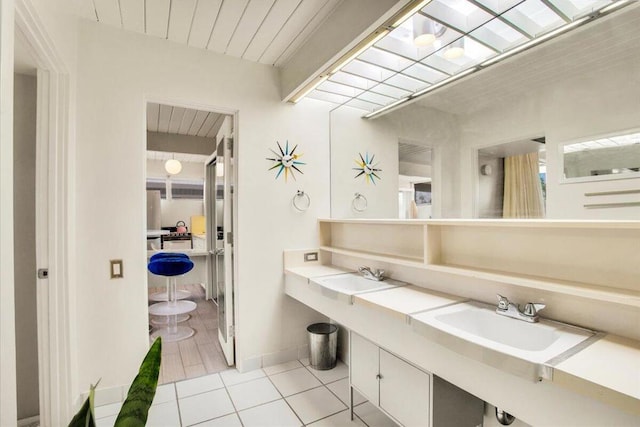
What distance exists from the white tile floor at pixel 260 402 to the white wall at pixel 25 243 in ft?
1.49

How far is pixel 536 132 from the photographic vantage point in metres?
1.56

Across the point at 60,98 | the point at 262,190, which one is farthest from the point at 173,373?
the point at 60,98

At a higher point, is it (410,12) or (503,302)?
(410,12)

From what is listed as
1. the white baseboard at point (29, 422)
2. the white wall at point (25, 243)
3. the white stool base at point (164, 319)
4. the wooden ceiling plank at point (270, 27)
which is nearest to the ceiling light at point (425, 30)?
the wooden ceiling plank at point (270, 27)

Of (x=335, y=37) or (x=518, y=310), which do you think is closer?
(x=518, y=310)

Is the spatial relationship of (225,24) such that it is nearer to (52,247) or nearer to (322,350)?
(52,247)

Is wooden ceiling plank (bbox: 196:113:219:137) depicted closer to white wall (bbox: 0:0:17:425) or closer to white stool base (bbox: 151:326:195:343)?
white stool base (bbox: 151:326:195:343)

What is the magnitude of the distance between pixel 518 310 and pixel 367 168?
1.60 m

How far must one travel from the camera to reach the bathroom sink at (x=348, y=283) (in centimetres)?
199

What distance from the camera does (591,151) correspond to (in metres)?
1.36

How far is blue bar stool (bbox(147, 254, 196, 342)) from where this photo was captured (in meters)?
3.38

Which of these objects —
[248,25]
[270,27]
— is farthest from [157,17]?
[270,27]

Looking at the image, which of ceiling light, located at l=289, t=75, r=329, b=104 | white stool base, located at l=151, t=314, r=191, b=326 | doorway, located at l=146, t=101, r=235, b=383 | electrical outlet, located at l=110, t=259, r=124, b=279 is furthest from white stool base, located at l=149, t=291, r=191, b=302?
ceiling light, located at l=289, t=75, r=329, b=104

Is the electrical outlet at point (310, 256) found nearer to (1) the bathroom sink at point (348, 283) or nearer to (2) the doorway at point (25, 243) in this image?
(1) the bathroom sink at point (348, 283)
